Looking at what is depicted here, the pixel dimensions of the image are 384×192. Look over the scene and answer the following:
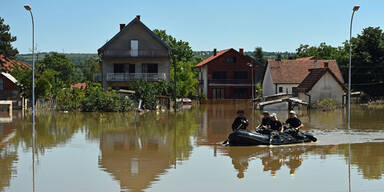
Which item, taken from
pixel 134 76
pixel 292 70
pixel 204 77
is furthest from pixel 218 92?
pixel 134 76

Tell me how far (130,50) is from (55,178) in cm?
4638

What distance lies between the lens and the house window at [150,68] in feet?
205

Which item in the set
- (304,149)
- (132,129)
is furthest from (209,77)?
(304,149)

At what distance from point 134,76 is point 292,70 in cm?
2279

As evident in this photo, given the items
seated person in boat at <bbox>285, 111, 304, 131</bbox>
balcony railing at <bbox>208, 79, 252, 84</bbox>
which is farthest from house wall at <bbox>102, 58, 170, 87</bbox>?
seated person in boat at <bbox>285, 111, 304, 131</bbox>

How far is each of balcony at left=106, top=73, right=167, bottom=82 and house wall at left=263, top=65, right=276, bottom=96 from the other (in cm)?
1791

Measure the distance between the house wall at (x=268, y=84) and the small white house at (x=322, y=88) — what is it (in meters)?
12.2

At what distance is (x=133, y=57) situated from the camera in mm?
61406

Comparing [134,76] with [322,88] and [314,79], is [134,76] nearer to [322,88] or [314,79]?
[314,79]

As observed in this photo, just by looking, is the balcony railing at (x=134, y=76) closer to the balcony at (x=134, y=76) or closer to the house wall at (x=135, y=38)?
the balcony at (x=134, y=76)

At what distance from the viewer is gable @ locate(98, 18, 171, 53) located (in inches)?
2421

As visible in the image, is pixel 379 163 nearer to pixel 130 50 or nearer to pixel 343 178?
pixel 343 178

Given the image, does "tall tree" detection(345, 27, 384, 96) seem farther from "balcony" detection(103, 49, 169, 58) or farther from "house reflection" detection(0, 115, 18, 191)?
"house reflection" detection(0, 115, 18, 191)

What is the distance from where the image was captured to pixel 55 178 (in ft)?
51.7
